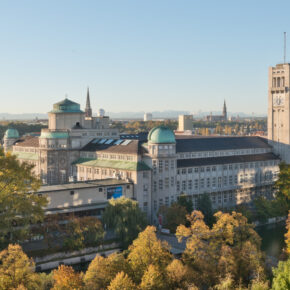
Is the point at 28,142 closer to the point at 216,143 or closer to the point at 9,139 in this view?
the point at 9,139

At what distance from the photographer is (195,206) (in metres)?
109

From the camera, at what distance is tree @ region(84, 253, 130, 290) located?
48.7 m

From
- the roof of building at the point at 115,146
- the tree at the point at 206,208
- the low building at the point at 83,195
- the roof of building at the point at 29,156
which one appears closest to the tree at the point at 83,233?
the low building at the point at 83,195

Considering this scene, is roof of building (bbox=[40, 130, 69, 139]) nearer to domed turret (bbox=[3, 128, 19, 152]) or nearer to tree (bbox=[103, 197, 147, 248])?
domed turret (bbox=[3, 128, 19, 152])

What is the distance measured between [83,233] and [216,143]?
55.9 metres

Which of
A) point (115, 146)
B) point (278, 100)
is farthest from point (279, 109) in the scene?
point (115, 146)

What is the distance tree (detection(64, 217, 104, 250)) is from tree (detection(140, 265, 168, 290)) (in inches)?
945

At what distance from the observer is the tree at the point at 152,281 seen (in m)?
48.2

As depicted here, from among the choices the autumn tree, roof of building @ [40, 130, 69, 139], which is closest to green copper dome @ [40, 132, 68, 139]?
roof of building @ [40, 130, 69, 139]

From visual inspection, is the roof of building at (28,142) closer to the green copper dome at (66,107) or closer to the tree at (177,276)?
the green copper dome at (66,107)

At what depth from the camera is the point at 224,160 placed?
116625mm

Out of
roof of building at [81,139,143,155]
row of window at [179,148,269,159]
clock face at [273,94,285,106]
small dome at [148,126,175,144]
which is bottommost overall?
row of window at [179,148,269,159]

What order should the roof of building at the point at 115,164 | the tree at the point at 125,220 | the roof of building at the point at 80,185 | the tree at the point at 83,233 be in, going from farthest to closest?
the roof of building at the point at 115,164
the roof of building at the point at 80,185
the tree at the point at 125,220
the tree at the point at 83,233

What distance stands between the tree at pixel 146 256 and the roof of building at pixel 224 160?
50.1m
